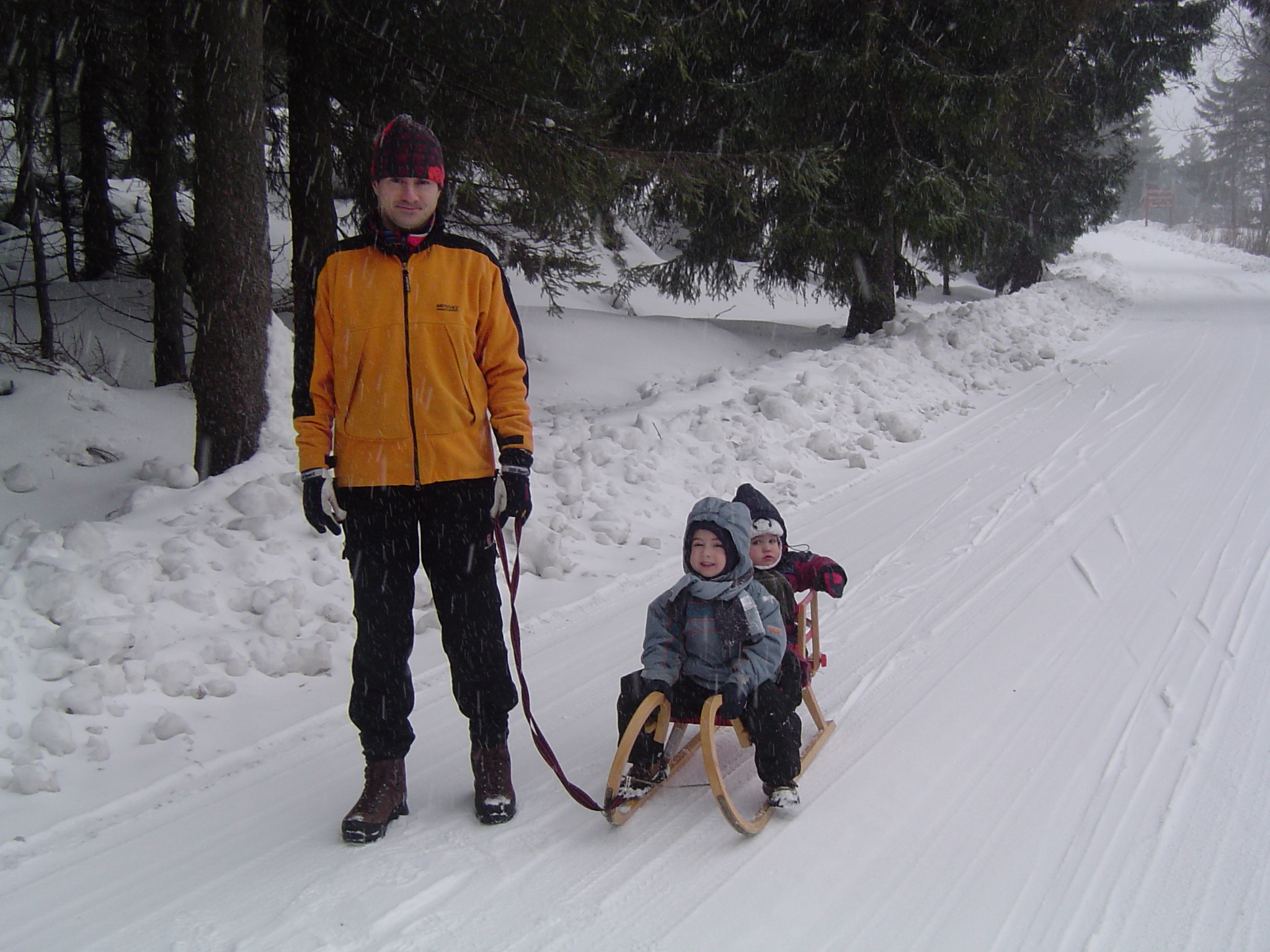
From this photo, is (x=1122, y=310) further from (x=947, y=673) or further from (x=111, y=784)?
(x=111, y=784)

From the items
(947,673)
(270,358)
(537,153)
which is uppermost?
(537,153)

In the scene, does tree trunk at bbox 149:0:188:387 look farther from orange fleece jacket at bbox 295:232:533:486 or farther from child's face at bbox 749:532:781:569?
child's face at bbox 749:532:781:569

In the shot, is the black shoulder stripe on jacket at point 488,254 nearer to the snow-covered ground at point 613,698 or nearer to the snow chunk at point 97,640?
the snow-covered ground at point 613,698

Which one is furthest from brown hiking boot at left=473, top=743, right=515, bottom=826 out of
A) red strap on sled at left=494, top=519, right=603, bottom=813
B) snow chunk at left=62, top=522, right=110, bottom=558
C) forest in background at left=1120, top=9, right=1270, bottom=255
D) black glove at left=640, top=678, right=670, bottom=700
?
forest in background at left=1120, top=9, right=1270, bottom=255

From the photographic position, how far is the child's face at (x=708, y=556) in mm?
2959

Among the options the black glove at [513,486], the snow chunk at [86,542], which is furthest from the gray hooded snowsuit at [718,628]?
the snow chunk at [86,542]

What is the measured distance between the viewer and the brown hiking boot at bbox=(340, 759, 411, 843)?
2820mm

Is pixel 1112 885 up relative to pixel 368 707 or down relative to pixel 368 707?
down

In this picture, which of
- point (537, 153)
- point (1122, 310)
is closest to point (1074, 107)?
point (1122, 310)

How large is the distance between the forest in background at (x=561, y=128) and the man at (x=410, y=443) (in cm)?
32

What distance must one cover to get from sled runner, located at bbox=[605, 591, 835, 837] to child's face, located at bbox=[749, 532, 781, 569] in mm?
218

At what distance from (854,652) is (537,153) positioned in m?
4.42

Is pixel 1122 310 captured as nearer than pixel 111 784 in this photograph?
No

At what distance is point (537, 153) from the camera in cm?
683
